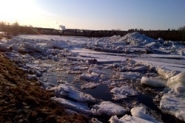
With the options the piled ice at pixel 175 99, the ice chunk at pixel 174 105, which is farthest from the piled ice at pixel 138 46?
the ice chunk at pixel 174 105

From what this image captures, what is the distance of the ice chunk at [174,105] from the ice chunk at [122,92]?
931 millimetres

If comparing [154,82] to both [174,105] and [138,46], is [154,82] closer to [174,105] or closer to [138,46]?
[174,105]

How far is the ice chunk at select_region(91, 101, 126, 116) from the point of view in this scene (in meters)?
4.94

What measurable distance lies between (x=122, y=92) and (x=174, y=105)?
57.4 inches

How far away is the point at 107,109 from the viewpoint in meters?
5.04

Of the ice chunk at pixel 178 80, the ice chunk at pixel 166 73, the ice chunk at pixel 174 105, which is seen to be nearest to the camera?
the ice chunk at pixel 174 105

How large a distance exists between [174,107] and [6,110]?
11.8 ft

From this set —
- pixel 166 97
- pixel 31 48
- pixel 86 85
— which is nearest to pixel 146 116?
pixel 166 97

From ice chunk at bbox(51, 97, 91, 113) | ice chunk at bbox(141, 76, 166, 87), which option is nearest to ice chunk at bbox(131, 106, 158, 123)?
ice chunk at bbox(51, 97, 91, 113)

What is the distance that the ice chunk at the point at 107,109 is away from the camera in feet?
16.2

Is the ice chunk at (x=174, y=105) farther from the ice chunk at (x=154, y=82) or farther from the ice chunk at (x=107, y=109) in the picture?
the ice chunk at (x=154, y=82)

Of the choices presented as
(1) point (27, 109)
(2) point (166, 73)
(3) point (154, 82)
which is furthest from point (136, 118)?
(2) point (166, 73)

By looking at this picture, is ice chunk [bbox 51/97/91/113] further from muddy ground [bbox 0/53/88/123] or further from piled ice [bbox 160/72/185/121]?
piled ice [bbox 160/72/185/121]

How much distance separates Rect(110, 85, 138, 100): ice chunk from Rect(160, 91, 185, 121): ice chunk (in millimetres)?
931
